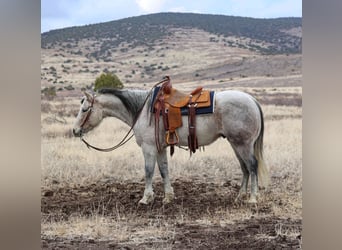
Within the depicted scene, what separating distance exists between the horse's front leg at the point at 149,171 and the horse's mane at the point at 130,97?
28 cm

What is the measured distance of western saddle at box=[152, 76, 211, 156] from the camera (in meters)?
4.38

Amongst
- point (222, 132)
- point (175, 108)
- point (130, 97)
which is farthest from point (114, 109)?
point (222, 132)

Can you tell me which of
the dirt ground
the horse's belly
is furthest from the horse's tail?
the horse's belly

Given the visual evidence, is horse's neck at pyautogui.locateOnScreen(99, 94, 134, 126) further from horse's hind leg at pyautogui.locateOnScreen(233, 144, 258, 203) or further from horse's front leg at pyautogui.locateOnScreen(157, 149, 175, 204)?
horse's hind leg at pyautogui.locateOnScreen(233, 144, 258, 203)

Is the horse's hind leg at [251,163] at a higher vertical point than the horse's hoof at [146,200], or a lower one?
higher

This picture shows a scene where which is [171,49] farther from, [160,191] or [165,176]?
[160,191]

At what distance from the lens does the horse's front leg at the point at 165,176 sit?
4.42m

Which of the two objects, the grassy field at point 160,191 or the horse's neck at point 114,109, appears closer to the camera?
the grassy field at point 160,191

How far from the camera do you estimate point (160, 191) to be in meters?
4.43

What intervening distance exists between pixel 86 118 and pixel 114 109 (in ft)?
0.67

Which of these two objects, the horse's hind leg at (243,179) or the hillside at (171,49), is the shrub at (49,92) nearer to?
the hillside at (171,49)

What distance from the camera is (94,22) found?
4477 millimetres

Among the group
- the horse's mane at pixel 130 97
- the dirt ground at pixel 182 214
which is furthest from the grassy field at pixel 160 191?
the horse's mane at pixel 130 97
